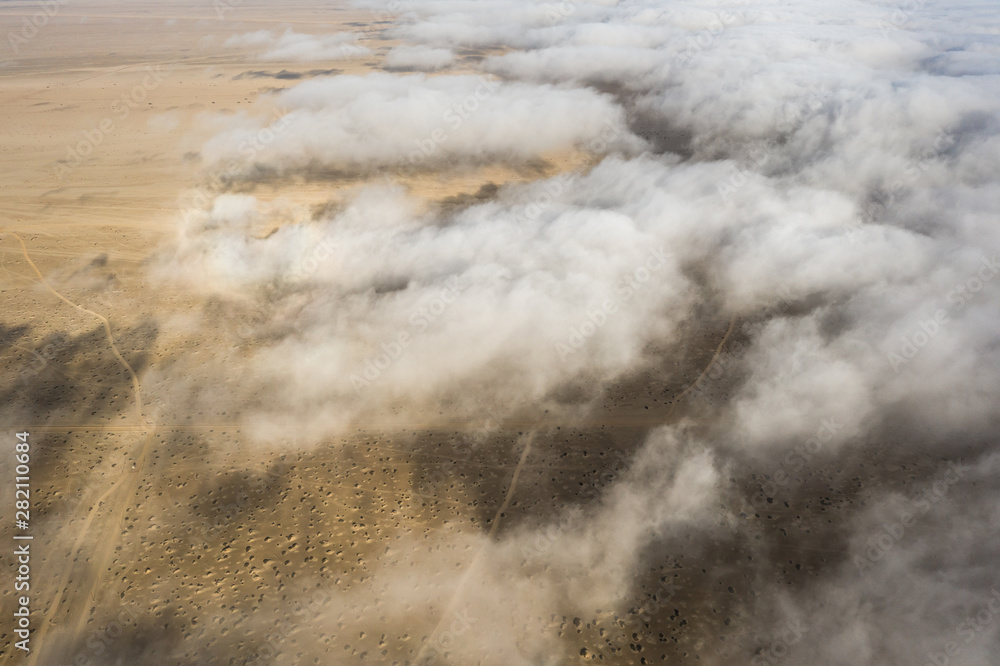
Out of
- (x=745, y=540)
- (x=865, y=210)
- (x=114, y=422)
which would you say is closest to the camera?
(x=745, y=540)

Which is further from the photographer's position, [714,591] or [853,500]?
[853,500]

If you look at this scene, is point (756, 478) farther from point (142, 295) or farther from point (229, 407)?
point (142, 295)

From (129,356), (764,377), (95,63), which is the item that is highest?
(95,63)

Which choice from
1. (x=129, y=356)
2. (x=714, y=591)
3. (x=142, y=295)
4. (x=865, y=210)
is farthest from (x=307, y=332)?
(x=865, y=210)

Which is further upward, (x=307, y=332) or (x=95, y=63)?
(x=95, y=63)

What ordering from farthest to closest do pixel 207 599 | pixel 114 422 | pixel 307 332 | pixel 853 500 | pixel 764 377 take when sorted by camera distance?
pixel 307 332
pixel 764 377
pixel 114 422
pixel 853 500
pixel 207 599

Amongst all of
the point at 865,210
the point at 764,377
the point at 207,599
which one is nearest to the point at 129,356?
the point at 207,599
